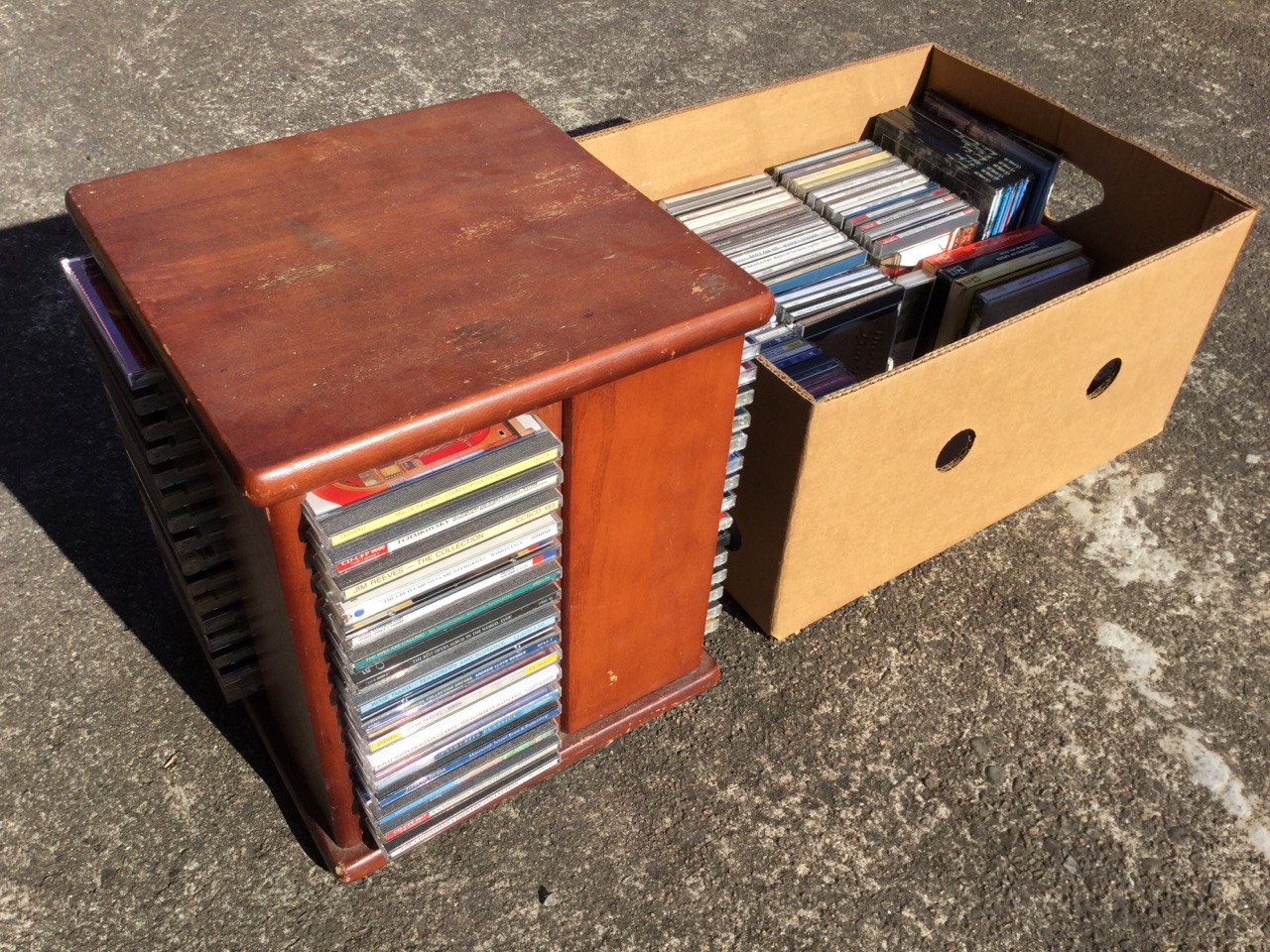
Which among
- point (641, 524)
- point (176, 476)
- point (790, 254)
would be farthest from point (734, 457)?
Result: point (176, 476)

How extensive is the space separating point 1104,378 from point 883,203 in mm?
540

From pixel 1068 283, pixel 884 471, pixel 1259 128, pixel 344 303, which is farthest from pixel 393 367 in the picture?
pixel 1259 128

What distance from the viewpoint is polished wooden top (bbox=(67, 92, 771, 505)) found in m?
1.09

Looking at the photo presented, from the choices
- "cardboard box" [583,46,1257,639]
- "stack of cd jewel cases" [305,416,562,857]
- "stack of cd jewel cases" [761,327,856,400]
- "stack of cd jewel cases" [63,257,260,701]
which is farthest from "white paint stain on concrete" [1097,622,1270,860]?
"stack of cd jewel cases" [63,257,260,701]

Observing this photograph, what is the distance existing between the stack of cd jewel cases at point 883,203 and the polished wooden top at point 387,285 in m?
0.79

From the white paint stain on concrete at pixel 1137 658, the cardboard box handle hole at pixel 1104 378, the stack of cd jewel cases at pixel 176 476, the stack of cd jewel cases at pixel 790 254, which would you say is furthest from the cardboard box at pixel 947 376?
the stack of cd jewel cases at pixel 176 476

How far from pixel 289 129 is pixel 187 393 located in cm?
217

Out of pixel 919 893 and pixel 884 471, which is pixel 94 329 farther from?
pixel 919 893

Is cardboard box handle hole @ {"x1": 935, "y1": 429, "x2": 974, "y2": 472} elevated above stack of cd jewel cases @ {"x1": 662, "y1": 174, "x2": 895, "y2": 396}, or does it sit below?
below

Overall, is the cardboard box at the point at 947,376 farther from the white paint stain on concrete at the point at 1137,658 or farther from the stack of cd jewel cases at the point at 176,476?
the stack of cd jewel cases at the point at 176,476

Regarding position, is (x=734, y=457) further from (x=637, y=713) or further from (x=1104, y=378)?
(x=1104, y=378)

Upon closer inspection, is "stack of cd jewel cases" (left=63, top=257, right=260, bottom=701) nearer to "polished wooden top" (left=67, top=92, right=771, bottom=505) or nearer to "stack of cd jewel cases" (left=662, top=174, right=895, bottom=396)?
"polished wooden top" (left=67, top=92, right=771, bottom=505)

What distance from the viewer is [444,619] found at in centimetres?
126

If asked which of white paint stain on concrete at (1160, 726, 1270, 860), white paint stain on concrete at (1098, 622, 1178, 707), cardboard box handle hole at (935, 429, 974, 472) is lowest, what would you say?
white paint stain on concrete at (1160, 726, 1270, 860)
